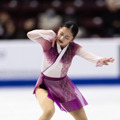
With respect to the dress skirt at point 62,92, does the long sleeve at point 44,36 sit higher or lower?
higher

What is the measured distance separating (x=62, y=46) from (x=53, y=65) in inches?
8.5

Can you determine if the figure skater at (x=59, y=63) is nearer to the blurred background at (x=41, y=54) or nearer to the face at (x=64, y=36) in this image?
the face at (x=64, y=36)

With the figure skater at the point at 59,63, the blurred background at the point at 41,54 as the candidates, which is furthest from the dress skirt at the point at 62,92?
the blurred background at the point at 41,54

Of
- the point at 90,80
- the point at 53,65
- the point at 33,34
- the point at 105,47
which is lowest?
the point at 90,80

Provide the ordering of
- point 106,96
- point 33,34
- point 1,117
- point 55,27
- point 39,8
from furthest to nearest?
point 39,8
point 55,27
point 106,96
point 1,117
point 33,34

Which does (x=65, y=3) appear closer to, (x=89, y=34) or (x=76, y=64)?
(x=89, y=34)

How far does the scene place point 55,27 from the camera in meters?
8.48

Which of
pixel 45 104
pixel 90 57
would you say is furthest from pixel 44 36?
pixel 45 104

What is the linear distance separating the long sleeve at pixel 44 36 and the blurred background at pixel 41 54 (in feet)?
4.67

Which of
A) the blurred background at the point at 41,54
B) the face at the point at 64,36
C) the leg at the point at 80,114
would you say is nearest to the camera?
the face at the point at 64,36

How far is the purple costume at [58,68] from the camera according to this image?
12.5ft

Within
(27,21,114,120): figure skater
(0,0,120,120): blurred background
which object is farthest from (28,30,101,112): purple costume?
(0,0,120,120): blurred background

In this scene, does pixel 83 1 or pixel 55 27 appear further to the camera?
pixel 83 1

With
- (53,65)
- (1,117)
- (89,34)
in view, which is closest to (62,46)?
(53,65)
